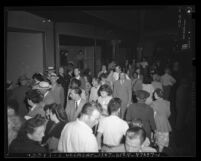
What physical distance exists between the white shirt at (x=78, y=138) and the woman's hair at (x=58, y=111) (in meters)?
0.12

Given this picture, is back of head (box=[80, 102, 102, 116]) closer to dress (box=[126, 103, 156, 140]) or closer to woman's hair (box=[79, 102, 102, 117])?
woman's hair (box=[79, 102, 102, 117])

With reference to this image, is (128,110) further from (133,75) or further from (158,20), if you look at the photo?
(158,20)

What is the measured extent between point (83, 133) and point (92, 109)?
34 centimetres

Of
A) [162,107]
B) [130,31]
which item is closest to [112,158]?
[162,107]

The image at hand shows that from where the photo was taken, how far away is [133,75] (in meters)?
3.08

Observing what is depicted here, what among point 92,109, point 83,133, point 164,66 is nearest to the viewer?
point 83,133

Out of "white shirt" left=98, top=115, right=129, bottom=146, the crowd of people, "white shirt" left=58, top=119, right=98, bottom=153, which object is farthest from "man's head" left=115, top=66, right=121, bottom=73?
"white shirt" left=58, top=119, right=98, bottom=153

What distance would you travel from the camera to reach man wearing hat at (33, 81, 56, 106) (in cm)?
291

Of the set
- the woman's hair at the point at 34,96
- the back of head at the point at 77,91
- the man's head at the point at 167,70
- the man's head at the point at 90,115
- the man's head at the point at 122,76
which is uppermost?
the man's head at the point at 167,70

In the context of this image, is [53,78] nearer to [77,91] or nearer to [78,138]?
[77,91]

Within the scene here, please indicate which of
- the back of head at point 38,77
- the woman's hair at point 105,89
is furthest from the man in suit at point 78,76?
the back of head at point 38,77

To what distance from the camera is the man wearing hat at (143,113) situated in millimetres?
2794

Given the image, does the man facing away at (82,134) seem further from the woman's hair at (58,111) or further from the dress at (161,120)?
the dress at (161,120)

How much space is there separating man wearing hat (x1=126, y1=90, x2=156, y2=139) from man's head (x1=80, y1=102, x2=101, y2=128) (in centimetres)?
37
